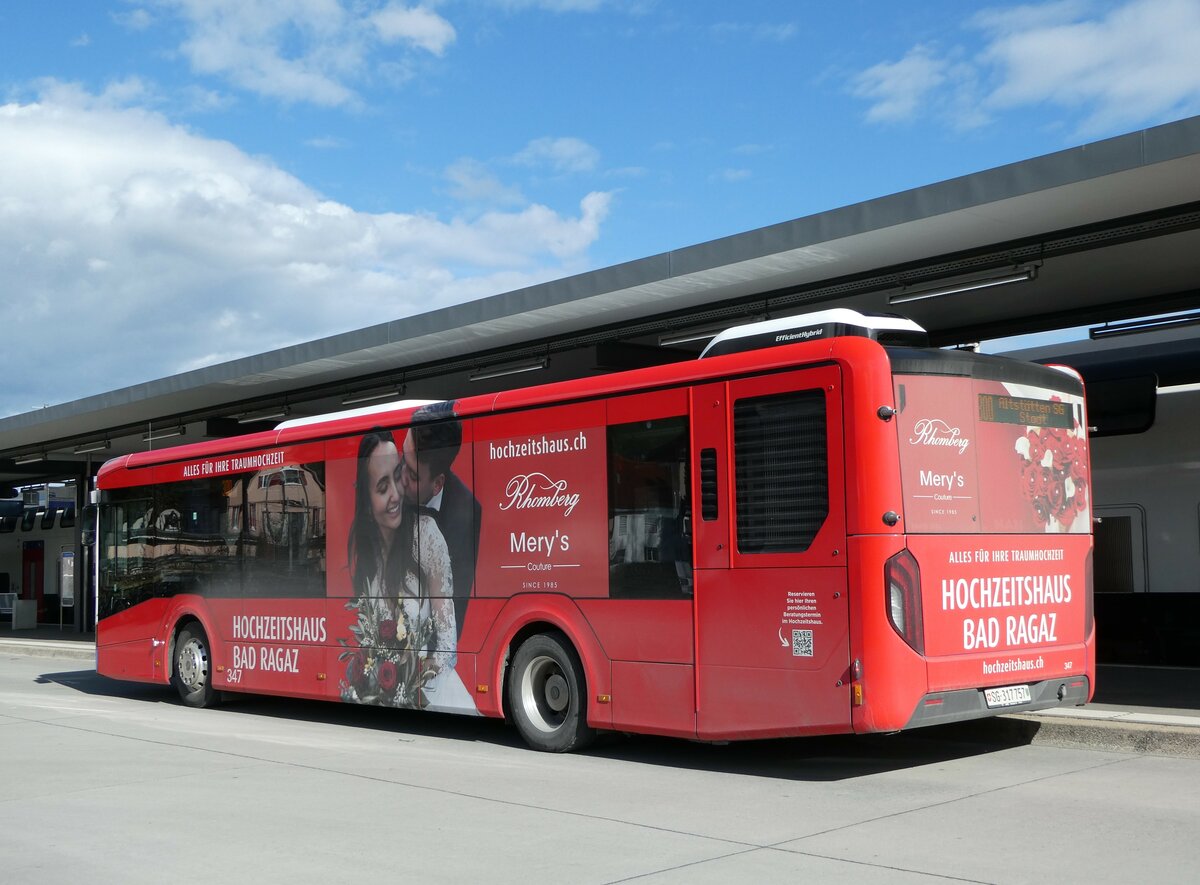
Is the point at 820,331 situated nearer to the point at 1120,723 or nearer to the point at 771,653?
the point at 771,653

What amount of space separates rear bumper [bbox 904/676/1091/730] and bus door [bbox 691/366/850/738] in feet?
1.82

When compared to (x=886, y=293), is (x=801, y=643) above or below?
below

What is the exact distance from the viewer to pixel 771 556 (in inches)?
342

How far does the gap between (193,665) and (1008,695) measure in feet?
32.8

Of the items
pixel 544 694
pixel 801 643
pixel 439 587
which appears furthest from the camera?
pixel 439 587

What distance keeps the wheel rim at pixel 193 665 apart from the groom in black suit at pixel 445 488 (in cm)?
457

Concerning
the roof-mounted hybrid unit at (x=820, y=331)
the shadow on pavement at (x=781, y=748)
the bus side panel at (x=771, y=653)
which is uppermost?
the roof-mounted hybrid unit at (x=820, y=331)

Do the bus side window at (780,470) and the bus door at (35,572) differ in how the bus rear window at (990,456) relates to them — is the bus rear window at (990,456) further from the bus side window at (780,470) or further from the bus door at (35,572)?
the bus door at (35,572)

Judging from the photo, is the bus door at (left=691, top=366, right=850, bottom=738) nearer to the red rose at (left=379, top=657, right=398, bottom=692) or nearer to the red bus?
the red bus

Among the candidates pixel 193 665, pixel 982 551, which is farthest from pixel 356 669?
pixel 982 551

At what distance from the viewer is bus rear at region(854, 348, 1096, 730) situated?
8.20 metres

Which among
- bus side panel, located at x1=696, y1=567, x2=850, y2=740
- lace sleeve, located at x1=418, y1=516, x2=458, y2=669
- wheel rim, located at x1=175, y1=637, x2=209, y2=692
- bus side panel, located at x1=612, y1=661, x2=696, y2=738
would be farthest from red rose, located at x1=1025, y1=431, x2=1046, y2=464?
wheel rim, located at x1=175, y1=637, x2=209, y2=692

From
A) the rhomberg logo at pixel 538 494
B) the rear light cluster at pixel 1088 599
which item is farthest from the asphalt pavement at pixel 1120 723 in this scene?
the rhomberg logo at pixel 538 494

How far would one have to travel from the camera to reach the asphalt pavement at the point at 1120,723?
371 inches
